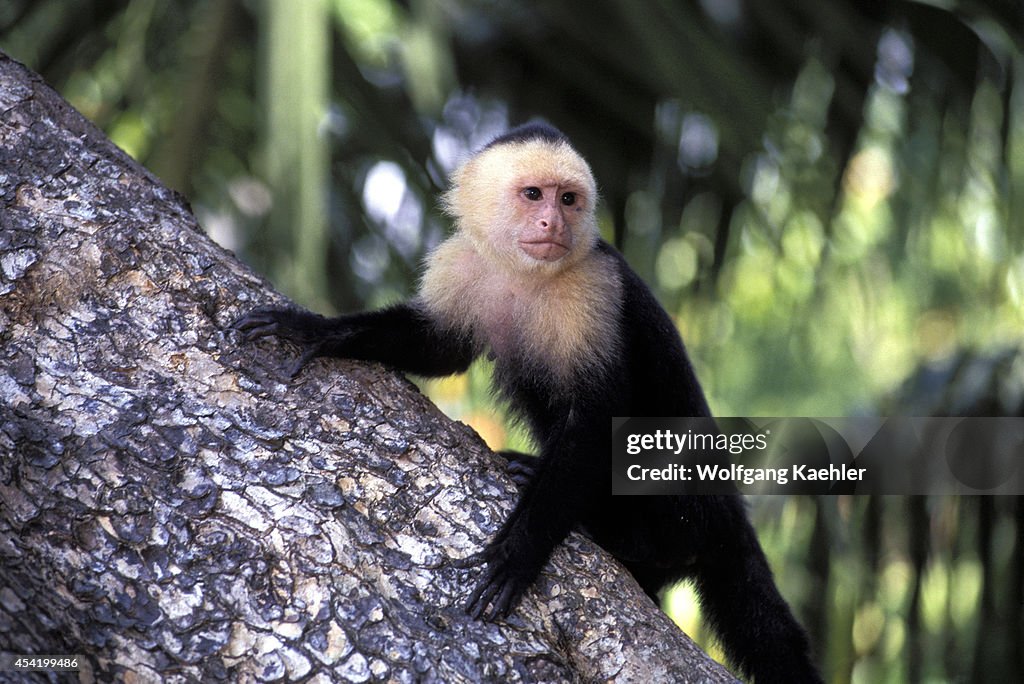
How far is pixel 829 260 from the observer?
362 centimetres

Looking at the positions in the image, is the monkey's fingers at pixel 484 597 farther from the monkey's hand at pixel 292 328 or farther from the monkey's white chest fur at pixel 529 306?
Result: the monkey's white chest fur at pixel 529 306

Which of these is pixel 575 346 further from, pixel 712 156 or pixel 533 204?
pixel 712 156

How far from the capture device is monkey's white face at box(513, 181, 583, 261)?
2408 millimetres

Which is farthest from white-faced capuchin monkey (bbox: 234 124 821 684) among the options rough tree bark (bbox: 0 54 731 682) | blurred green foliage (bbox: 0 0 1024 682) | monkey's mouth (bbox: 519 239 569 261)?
rough tree bark (bbox: 0 54 731 682)

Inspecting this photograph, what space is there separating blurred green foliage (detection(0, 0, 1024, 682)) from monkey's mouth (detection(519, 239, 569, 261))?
A: 53 centimetres

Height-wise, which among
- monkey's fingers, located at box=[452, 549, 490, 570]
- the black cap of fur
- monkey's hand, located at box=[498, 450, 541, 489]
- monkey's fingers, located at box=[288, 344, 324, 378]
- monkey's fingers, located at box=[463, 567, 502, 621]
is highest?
the black cap of fur

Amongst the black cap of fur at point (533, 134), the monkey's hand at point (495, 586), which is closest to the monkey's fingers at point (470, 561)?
the monkey's hand at point (495, 586)

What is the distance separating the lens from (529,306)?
8.39 ft

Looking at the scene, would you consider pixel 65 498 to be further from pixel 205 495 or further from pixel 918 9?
pixel 918 9

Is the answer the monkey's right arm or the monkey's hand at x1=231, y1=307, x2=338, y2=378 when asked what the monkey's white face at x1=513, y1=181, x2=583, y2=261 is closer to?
the monkey's right arm

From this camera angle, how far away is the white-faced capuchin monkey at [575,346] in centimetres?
239

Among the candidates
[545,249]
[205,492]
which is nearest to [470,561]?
[205,492]

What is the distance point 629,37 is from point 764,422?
164 centimetres

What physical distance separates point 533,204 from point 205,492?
1.24 meters
